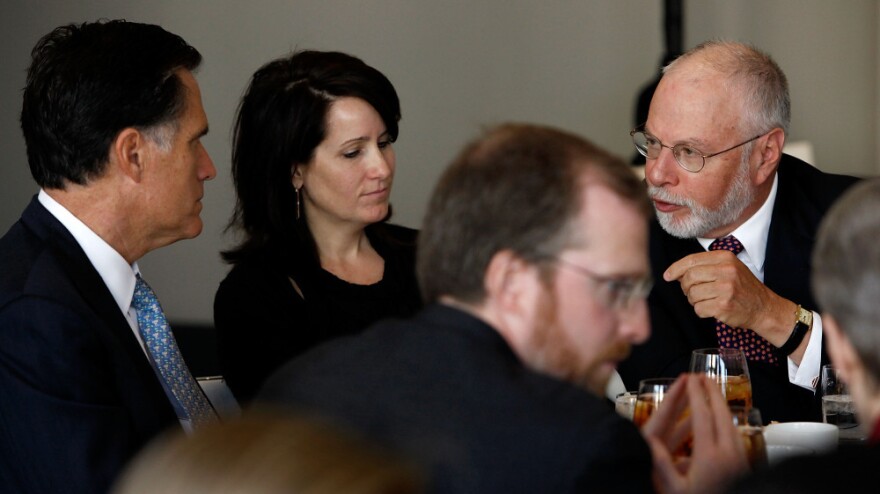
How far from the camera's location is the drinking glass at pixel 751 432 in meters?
1.51

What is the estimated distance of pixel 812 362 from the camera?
7.70ft

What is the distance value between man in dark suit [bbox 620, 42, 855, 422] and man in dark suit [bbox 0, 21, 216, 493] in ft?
3.34

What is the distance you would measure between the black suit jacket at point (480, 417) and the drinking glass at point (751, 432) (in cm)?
32

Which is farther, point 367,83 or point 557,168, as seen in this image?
point 367,83

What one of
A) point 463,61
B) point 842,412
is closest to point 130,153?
point 842,412

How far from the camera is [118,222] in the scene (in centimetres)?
201

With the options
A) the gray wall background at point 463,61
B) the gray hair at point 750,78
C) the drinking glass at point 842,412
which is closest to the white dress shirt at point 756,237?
the gray hair at point 750,78

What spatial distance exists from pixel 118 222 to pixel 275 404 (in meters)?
0.73

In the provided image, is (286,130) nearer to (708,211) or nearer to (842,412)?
(708,211)

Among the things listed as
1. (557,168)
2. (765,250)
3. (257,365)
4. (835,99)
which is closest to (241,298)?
(257,365)

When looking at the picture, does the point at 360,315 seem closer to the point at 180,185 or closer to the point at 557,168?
the point at 180,185

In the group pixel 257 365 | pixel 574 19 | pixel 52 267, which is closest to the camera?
pixel 52 267

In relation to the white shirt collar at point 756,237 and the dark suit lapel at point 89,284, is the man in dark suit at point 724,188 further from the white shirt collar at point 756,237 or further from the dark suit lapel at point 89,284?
the dark suit lapel at point 89,284

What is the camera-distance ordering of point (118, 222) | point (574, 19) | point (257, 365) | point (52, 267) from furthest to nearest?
1. point (574, 19)
2. point (257, 365)
3. point (118, 222)
4. point (52, 267)
